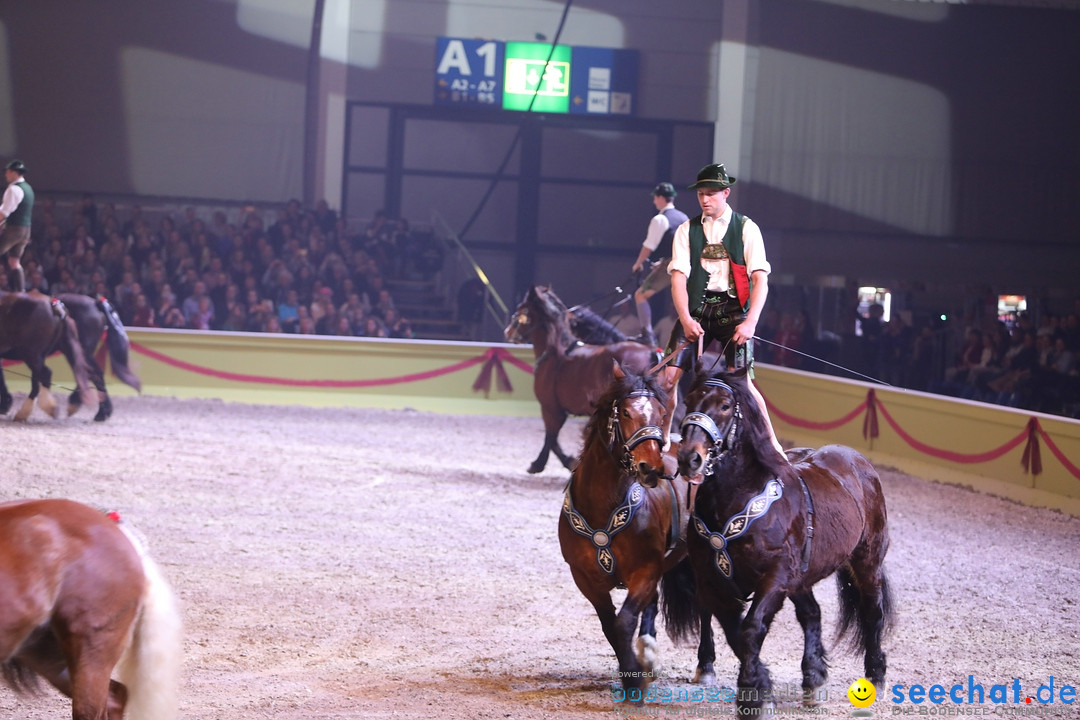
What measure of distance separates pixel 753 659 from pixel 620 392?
118 centimetres

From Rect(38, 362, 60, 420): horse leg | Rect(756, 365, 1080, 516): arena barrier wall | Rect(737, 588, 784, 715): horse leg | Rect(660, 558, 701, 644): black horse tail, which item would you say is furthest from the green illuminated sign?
Rect(737, 588, 784, 715): horse leg

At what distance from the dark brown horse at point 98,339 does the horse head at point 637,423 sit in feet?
29.6

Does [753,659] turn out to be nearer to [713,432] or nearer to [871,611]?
[713,432]

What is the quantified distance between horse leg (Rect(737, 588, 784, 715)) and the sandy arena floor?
511mm

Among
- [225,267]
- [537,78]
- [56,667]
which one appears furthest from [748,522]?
[537,78]

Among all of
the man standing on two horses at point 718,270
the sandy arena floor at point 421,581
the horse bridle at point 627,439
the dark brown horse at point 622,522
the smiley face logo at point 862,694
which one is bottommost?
the sandy arena floor at point 421,581

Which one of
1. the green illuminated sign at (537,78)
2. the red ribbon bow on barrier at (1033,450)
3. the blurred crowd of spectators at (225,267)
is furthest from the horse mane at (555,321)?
the green illuminated sign at (537,78)

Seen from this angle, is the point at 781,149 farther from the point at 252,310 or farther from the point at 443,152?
the point at 252,310

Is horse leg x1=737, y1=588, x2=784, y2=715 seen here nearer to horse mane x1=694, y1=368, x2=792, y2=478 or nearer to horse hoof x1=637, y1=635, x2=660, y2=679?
horse mane x1=694, y1=368, x2=792, y2=478

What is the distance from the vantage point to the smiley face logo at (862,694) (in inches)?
176

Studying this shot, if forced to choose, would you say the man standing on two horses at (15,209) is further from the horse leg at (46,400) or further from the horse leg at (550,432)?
the horse leg at (550,432)

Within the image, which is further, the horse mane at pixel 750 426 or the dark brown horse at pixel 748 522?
the horse mane at pixel 750 426

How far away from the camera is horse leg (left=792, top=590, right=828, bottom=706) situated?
4.66 metres

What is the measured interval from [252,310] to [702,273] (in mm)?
13251
